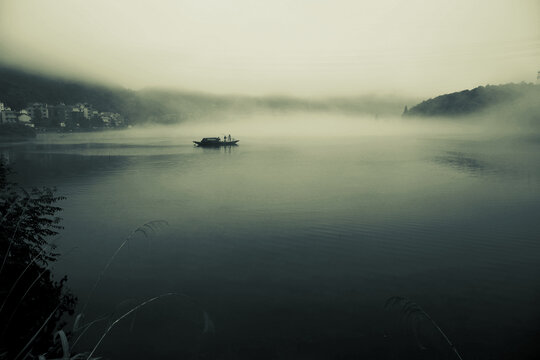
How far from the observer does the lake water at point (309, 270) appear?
29.7 ft

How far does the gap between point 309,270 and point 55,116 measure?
161640 millimetres

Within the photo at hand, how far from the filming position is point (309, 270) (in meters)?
13.1

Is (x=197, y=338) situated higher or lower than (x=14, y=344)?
lower

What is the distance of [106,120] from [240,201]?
178 meters

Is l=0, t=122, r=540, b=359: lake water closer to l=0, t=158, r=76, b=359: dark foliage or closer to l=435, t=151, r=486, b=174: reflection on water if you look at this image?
l=0, t=158, r=76, b=359: dark foliage

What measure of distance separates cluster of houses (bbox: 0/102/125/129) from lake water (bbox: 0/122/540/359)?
119m

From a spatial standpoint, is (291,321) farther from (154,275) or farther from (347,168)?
(347,168)

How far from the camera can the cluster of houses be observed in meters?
123

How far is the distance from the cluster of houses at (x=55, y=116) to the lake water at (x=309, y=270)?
390 ft

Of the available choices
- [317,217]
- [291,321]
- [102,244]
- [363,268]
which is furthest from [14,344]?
[317,217]

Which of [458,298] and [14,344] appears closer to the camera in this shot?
[14,344]

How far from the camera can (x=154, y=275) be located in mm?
12758

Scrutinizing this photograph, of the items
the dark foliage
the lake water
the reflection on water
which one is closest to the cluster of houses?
the lake water

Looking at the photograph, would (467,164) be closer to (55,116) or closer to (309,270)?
(309,270)
